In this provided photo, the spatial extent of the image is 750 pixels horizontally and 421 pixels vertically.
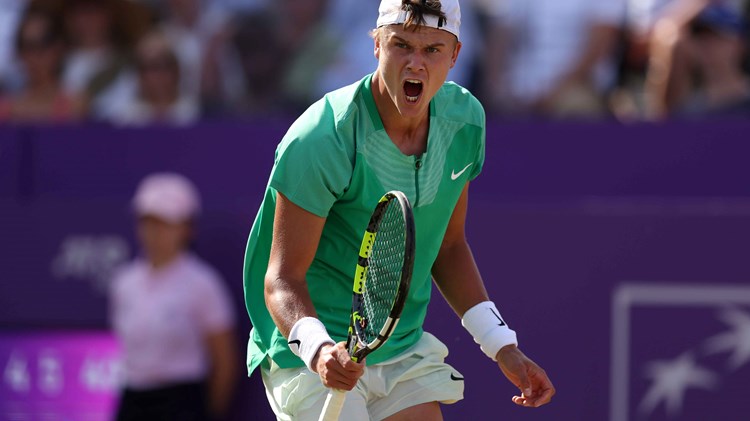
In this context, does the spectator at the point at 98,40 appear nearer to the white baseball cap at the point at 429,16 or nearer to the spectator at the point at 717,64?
the spectator at the point at 717,64

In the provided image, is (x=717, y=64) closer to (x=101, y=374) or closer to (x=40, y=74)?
(x=101, y=374)

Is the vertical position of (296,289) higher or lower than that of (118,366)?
higher

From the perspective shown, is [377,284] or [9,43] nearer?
[377,284]

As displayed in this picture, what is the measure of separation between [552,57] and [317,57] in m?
1.54

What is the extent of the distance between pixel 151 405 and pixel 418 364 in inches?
139

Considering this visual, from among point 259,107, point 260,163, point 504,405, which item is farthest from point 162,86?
point 504,405

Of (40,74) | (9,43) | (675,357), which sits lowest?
(675,357)

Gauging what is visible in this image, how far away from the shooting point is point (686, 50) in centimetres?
808

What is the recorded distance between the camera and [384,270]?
369 centimetres

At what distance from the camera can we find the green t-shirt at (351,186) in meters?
3.81

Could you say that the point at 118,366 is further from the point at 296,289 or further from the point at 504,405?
the point at 296,289

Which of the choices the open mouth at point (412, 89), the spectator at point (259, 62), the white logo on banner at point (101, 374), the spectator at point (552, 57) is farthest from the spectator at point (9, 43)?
the open mouth at point (412, 89)

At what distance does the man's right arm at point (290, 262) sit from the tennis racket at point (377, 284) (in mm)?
156

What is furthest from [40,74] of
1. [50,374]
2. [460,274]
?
[460,274]
